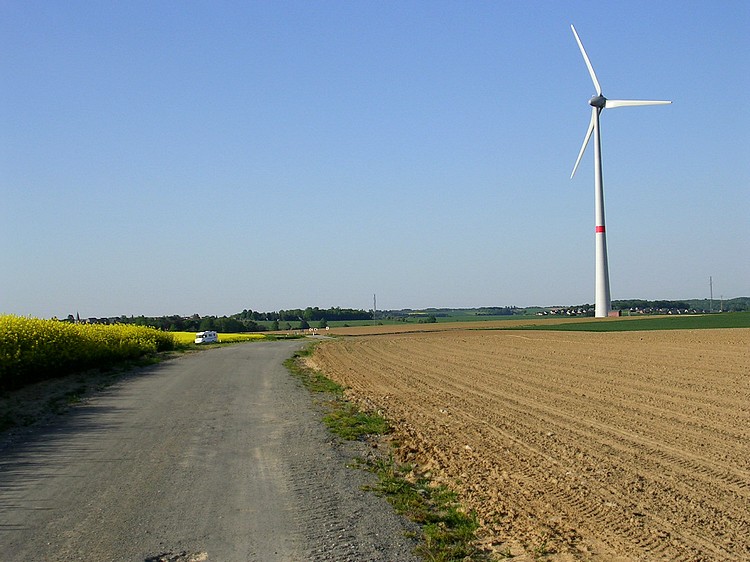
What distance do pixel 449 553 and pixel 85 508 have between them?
382 centimetres

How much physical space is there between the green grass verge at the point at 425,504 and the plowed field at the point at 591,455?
0.20 meters

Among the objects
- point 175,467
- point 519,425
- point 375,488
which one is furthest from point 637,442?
point 175,467

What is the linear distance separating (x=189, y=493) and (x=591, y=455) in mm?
5204

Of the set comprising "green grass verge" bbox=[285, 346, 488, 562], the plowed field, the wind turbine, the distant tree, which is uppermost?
the wind turbine

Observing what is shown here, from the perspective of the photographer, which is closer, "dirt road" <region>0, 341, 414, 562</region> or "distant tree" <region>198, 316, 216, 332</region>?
"dirt road" <region>0, 341, 414, 562</region>

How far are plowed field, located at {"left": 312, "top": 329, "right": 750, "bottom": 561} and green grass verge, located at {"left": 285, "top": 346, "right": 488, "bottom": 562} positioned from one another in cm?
20

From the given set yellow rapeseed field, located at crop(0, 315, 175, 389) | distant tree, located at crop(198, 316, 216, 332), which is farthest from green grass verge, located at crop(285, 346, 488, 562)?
distant tree, located at crop(198, 316, 216, 332)

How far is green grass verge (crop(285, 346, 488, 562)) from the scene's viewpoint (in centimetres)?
626

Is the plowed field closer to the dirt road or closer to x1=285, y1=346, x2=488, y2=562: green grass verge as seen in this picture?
x1=285, y1=346, x2=488, y2=562: green grass verge

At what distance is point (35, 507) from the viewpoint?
25.0 feet

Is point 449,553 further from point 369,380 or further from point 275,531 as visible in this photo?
point 369,380

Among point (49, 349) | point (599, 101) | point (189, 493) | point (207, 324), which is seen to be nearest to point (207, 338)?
point (207, 324)

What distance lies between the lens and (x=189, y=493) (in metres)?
8.20

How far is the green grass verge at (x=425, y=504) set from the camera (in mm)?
6258
